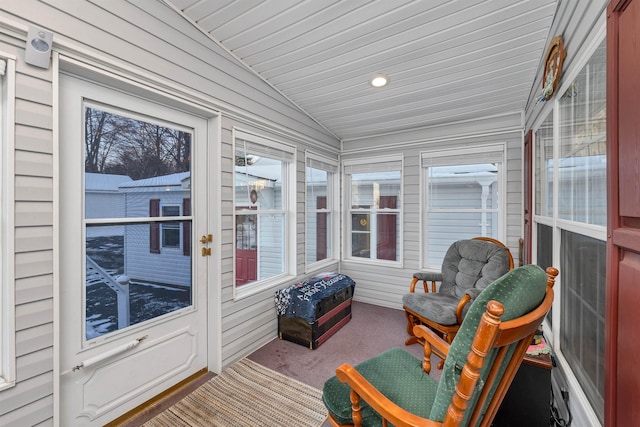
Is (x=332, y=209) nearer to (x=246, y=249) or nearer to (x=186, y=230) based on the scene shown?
(x=246, y=249)

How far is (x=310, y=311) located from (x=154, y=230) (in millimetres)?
1566

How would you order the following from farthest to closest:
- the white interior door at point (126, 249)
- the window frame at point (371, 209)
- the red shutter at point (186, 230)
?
the window frame at point (371, 209)
the red shutter at point (186, 230)
the white interior door at point (126, 249)

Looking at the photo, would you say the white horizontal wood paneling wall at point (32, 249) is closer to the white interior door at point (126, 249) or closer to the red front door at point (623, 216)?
the white interior door at point (126, 249)

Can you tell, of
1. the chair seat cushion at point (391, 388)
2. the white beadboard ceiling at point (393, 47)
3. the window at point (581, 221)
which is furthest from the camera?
the white beadboard ceiling at point (393, 47)

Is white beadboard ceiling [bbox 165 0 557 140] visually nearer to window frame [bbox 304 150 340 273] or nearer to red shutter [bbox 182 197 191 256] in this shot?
window frame [bbox 304 150 340 273]

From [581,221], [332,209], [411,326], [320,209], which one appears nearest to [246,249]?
[320,209]

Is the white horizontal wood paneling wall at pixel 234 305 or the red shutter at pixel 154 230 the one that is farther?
the white horizontal wood paneling wall at pixel 234 305

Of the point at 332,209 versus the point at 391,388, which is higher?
the point at 332,209

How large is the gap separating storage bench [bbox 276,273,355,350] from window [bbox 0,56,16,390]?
193cm

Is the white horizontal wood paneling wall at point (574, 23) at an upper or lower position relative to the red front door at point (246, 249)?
upper

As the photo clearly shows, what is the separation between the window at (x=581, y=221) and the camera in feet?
3.76

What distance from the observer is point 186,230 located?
7.38ft

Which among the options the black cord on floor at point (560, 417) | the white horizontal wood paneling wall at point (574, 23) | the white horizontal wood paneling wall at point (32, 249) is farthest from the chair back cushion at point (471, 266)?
the white horizontal wood paneling wall at point (32, 249)

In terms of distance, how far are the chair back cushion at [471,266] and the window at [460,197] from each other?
509 millimetres
